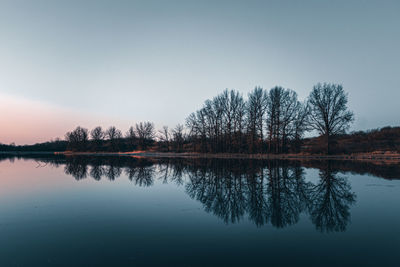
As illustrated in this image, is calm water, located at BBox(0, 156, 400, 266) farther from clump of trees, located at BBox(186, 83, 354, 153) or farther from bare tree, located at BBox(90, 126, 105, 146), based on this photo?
bare tree, located at BBox(90, 126, 105, 146)

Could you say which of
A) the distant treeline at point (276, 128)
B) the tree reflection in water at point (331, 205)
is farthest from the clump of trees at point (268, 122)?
the tree reflection in water at point (331, 205)

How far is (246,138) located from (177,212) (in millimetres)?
49393

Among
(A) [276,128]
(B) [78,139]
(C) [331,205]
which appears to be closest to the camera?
(C) [331,205]

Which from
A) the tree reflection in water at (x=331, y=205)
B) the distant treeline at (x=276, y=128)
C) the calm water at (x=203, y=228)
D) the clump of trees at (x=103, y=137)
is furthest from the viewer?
the clump of trees at (x=103, y=137)

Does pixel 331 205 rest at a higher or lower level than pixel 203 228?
higher

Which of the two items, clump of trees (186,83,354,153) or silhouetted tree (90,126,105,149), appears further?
silhouetted tree (90,126,105,149)

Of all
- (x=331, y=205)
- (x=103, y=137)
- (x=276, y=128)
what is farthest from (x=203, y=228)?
(x=103, y=137)

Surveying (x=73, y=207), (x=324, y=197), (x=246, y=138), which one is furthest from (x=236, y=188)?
(x=246, y=138)

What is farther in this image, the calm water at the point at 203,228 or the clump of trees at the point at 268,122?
the clump of trees at the point at 268,122

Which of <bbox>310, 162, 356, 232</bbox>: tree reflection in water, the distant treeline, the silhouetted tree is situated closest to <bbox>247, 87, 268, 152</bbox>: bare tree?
the distant treeline

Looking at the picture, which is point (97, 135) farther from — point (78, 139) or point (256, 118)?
point (256, 118)

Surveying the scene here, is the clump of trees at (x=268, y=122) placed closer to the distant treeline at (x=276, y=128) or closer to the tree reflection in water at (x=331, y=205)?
the distant treeline at (x=276, y=128)

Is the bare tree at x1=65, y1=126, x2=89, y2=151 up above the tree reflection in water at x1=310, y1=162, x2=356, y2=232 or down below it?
above

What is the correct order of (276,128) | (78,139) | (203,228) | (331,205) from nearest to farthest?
(203,228)
(331,205)
(276,128)
(78,139)
